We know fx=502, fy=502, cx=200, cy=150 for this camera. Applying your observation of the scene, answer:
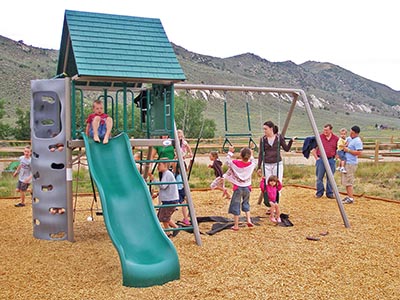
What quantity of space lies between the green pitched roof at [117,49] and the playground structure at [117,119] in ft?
0.04

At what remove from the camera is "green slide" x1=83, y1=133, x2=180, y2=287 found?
17.0 feet

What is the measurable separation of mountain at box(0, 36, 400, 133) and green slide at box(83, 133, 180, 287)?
29227 mm

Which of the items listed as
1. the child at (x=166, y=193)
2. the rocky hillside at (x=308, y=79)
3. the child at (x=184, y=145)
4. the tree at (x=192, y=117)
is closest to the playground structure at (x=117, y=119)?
the child at (x=166, y=193)

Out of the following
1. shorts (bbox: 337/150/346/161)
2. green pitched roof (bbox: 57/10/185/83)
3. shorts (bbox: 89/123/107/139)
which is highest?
green pitched roof (bbox: 57/10/185/83)

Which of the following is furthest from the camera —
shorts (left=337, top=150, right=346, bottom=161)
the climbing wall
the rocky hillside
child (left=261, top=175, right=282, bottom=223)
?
the rocky hillside

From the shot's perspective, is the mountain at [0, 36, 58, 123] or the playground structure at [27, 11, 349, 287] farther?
the mountain at [0, 36, 58, 123]

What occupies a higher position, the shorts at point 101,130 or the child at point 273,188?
the shorts at point 101,130

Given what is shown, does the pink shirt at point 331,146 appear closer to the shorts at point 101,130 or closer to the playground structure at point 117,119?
the playground structure at point 117,119

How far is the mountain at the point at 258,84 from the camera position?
2226 inches

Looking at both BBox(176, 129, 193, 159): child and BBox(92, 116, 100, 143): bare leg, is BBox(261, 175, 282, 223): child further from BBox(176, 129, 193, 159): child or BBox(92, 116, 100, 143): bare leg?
BBox(92, 116, 100, 143): bare leg

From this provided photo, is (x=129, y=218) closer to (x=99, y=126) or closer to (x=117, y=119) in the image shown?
(x=99, y=126)

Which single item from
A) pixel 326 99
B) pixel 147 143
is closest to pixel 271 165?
pixel 147 143

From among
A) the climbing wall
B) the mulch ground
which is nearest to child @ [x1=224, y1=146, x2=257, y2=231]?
the mulch ground

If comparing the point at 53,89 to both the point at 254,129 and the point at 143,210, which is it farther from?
the point at 254,129
